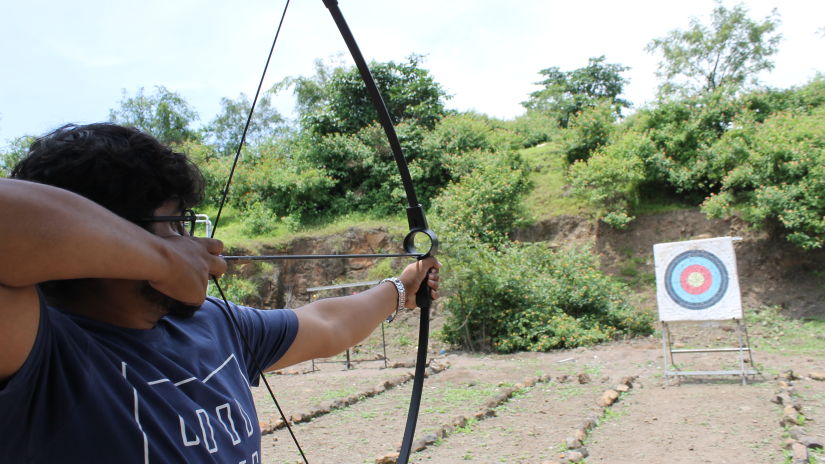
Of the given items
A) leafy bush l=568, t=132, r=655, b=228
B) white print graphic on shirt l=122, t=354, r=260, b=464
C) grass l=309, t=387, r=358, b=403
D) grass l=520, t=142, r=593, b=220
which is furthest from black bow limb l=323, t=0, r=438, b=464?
grass l=520, t=142, r=593, b=220

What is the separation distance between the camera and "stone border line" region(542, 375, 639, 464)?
9.80ft

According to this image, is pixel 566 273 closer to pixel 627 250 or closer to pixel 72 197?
pixel 627 250

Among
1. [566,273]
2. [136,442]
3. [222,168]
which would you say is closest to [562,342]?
[566,273]

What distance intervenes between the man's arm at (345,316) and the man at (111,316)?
0.24 meters

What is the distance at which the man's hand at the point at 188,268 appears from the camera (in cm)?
62

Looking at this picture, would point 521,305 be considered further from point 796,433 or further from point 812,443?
point 812,443

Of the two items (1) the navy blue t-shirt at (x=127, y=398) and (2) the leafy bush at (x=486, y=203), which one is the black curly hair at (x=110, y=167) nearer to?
(1) the navy blue t-shirt at (x=127, y=398)

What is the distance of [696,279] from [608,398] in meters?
2.42

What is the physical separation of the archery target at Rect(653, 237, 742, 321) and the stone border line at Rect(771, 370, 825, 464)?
0.96 metres

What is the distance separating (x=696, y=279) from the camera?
605 cm

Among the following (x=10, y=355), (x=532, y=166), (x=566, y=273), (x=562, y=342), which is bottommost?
(x=562, y=342)

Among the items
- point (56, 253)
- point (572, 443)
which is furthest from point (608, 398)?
point (56, 253)

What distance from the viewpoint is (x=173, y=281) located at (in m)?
0.62

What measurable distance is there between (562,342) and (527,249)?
164 cm
